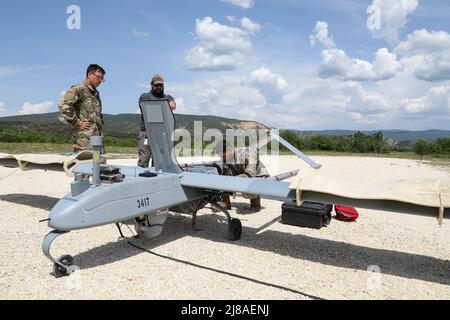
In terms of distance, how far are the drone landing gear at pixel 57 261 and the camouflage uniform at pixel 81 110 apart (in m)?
3.12

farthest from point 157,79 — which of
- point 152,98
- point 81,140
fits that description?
point 81,140

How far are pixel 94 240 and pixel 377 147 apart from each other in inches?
1513

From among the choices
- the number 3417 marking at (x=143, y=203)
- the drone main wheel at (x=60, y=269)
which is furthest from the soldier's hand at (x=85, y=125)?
the drone main wheel at (x=60, y=269)

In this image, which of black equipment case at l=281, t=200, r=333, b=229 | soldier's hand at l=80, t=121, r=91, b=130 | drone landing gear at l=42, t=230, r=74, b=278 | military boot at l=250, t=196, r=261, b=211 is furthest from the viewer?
military boot at l=250, t=196, r=261, b=211

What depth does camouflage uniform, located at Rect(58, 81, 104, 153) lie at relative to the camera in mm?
6668

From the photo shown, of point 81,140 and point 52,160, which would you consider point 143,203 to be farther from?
point 52,160

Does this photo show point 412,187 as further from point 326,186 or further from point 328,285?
point 328,285

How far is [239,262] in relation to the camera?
4.85 meters

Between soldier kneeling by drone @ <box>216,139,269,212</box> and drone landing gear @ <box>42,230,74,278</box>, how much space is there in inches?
134

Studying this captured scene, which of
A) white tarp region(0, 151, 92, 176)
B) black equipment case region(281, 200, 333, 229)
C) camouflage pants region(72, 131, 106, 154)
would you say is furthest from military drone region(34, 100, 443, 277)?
black equipment case region(281, 200, 333, 229)

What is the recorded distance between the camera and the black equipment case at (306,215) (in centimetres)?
647

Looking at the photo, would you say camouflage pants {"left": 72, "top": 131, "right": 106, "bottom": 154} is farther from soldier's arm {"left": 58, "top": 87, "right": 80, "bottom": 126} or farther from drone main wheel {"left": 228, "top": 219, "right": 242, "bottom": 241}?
drone main wheel {"left": 228, "top": 219, "right": 242, "bottom": 241}

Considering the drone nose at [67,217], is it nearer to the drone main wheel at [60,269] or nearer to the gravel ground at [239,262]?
the drone main wheel at [60,269]

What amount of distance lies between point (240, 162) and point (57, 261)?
13.7 feet
